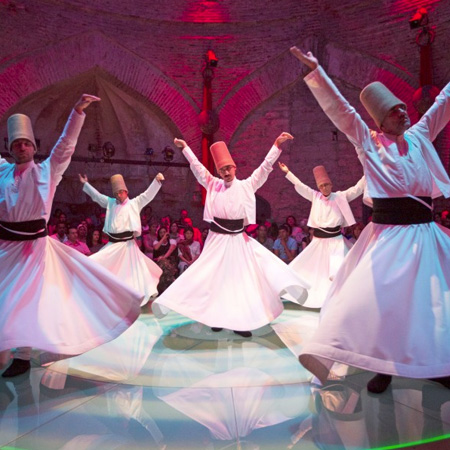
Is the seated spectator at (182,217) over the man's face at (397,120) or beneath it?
beneath

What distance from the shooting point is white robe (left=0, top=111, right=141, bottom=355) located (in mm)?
3416

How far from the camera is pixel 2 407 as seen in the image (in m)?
3.00

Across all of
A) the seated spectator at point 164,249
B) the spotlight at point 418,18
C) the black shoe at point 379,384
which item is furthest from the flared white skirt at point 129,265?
the spotlight at point 418,18

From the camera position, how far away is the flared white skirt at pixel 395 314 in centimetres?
272

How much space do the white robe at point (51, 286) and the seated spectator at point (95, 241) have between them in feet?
15.6

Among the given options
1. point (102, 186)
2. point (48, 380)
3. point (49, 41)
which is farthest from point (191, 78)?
point (48, 380)

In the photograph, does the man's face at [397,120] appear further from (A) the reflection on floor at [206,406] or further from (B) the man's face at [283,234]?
(B) the man's face at [283,234]

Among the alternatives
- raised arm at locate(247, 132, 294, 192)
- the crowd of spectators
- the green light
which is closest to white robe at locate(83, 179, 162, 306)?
the crowd of spectators

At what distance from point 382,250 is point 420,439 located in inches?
43.5

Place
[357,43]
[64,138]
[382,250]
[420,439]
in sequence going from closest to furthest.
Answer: [420,439] → [382,250] → [64,138] → [357,43]

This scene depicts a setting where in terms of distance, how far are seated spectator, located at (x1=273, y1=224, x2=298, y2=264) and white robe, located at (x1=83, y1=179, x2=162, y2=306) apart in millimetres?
3045

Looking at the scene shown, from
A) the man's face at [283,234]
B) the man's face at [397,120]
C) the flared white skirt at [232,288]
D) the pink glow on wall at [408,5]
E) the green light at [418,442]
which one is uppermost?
the pink glow on wall at [408,5]

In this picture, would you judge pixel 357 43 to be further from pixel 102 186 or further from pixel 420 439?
pixel 420 439

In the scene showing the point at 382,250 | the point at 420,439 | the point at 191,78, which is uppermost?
the point at 191,78
